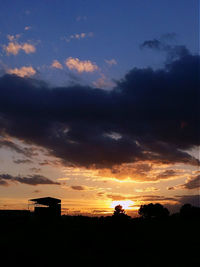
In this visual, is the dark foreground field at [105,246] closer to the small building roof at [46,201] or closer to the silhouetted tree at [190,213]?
the small building roof at [46,201]

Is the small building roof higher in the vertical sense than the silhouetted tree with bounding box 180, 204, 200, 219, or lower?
higher

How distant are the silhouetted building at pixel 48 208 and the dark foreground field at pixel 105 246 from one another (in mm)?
12829

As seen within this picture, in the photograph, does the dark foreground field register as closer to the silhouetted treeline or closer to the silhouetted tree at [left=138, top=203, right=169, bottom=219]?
the silhouetted treeline

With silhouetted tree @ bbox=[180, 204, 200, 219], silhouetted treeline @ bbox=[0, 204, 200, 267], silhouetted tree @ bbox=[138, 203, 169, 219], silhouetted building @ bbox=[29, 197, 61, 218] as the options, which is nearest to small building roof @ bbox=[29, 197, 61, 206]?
silhouetted building @ bbox=[29, 197, 61, 218]

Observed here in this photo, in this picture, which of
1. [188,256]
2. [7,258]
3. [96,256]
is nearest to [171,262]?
[188,256]

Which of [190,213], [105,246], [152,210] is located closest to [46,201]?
[105,246]

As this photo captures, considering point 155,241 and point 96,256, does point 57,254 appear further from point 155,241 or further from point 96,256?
point 155,241

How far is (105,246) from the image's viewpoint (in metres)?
21.4

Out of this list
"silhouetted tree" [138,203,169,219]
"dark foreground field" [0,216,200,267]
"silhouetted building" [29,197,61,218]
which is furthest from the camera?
"silhouetted tree" [138,203,169,219]

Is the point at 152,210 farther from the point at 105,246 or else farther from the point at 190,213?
the point at 105,246

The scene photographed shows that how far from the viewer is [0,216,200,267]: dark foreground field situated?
18062mm

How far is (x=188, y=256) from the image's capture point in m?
19.7

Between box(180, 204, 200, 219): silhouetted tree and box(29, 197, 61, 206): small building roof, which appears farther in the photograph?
box(180, 204, 200, 219): silhouetted tree

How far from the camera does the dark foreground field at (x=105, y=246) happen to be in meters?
Result: 18.1
